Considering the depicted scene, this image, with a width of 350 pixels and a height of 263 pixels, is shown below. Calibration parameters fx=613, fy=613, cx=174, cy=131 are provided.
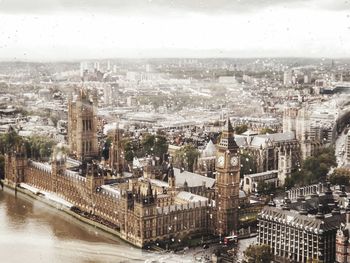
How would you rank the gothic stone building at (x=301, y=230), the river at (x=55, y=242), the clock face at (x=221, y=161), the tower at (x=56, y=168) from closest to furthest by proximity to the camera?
the gothic stone building at (x=301, y=230), the river at (x=55, y=242), the clock face at (x=221, y=161), the tower at (x=56, y=168)

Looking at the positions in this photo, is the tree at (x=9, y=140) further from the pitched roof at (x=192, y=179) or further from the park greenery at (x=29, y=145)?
the pitched roof at (x=192, y=179)

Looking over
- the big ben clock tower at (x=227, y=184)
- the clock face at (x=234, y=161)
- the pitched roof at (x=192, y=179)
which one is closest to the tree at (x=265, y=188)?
the pitched roof at (x=192, y=179)

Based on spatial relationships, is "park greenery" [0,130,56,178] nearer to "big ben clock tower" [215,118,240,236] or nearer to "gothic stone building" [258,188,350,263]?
"big ben clock tower" [215,118,240,236]

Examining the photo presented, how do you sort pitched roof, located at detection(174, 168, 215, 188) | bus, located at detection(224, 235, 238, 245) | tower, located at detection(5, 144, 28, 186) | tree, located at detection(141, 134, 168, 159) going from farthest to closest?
tree, located at detection(141, 134, 168, 159), tower, located at detection(5, 144, 28, 186), pitched roof, located at detection(174, 168, 215, 188), bus, located at detection(224, 235, 238, 245)

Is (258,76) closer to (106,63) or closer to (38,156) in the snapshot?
(106,63)

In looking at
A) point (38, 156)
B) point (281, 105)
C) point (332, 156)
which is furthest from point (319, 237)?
point (281, 105)

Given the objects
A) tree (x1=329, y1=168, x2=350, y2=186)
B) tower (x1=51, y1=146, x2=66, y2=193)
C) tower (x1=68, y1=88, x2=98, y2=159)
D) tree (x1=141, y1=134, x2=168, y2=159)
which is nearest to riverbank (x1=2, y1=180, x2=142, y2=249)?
tower (x1=51, y1=146, x2=66, y2=193)
